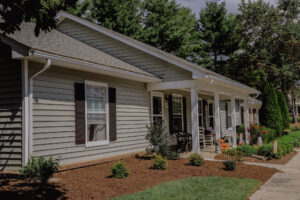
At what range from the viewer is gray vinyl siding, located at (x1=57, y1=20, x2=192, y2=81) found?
10989 millimetres

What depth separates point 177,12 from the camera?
94.0ft

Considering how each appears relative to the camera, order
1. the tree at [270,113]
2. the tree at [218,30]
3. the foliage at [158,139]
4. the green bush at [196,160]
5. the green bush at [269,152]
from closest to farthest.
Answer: the green bush at [196,160] < the foliage at [158,139] < the green bush at [269,152] < the tree at [270,113] < the tree at [218,30]

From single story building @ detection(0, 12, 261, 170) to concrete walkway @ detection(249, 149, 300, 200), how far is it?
363cm

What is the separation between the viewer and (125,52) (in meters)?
11.7

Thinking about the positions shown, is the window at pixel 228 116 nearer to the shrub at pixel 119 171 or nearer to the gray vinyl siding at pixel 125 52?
the gray vinyl siding at pixel 125 52

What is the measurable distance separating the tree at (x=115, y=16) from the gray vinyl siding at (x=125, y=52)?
1124 cm

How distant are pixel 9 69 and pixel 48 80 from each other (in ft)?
3.05

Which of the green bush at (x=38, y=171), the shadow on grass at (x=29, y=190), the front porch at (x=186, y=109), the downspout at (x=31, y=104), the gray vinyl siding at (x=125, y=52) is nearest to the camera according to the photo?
the shadow on grass at (x=29, y=190)

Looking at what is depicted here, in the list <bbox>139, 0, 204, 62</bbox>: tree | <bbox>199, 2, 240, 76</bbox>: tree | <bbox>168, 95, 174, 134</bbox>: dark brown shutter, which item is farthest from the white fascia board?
<bbox>199, 2, 240, 76</bbox>: tree

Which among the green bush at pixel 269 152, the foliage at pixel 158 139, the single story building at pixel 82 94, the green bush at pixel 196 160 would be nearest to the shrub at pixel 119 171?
the single story building at pixel 82 94

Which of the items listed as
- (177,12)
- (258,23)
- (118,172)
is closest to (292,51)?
(258,23)

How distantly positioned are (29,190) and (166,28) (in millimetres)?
22555

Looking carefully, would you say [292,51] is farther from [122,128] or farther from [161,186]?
[161,186]

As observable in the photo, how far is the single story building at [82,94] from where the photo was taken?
6684 mm
